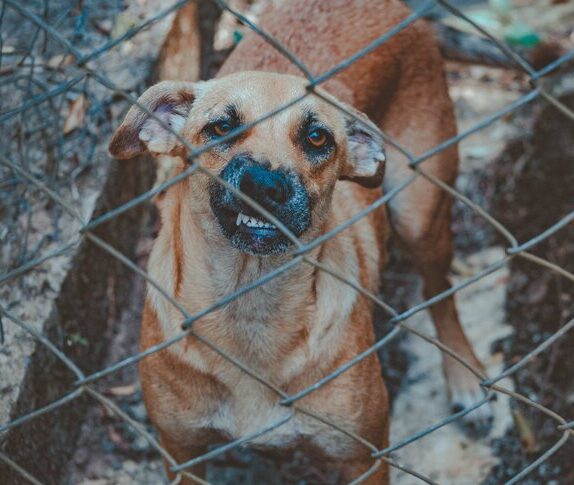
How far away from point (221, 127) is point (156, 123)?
21 cm

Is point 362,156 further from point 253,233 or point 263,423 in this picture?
point 263,423

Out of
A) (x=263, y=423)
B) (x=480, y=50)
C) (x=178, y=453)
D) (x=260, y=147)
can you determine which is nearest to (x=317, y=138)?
(x=260, y=147)

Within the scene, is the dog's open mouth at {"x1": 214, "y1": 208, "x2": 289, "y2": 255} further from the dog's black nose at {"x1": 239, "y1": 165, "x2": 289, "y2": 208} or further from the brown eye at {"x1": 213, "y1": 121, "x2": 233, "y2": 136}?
the brown eye at {"x1": 213, "y1": 121, "x2": 233, "y2": 136}

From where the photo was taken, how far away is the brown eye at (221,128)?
9.24ft

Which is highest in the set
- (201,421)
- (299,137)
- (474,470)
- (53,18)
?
(53,18)

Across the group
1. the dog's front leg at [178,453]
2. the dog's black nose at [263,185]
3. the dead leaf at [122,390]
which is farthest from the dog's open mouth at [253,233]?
the dead leaf at [122,390]

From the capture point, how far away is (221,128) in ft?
9.30

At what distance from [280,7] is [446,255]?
56.5 inches

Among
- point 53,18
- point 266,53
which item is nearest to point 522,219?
point 266,53

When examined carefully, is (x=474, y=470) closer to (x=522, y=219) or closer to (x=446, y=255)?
(x=446, y=255)

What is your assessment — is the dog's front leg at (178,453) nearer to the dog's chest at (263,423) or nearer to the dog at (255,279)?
the dog at (255,279)

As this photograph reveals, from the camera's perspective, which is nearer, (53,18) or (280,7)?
(280,7)

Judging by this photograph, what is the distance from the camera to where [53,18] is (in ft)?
15.0

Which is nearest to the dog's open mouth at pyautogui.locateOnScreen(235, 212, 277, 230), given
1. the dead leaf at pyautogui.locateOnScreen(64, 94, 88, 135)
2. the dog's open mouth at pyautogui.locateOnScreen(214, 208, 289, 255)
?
the dog's open mouth at pyautogui.locateOnScreen(214, 208, 289, 255)
